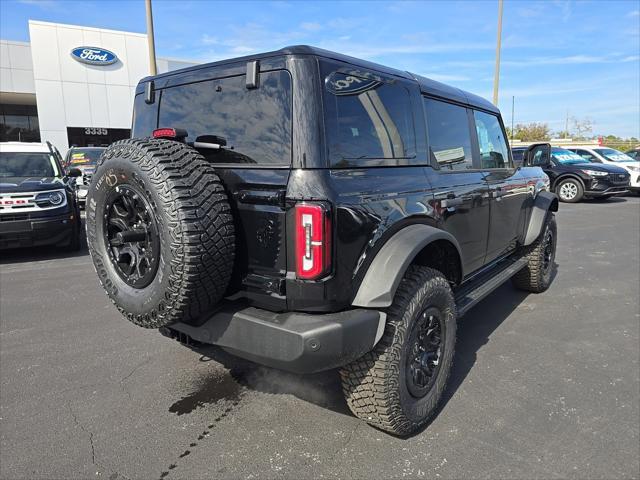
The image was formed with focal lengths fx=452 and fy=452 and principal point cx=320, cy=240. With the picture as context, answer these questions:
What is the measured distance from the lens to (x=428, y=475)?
7.25ft

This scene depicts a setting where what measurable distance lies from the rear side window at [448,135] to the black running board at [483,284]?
3.04 ft

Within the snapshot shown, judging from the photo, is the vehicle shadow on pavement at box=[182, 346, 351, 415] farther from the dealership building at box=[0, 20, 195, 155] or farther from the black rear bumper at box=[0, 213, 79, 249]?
the dealership building at box=[0, 20, 195, 155]

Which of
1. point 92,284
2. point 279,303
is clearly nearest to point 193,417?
point 279,303

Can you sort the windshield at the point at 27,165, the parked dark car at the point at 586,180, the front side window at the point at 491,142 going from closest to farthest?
the front side window at the point at 491,142 → the windshield at the point at 27,165 → the parked dark car at the point at 586,180

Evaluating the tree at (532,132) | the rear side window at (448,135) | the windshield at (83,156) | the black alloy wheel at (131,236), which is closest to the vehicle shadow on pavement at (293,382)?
the black alloy wheel at (131,236)

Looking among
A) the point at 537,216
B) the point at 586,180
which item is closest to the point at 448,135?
the point at 537,216

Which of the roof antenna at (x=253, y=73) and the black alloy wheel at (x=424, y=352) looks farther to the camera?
the black alloy wheel at (x=424, y=352)

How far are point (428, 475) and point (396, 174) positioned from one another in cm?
156

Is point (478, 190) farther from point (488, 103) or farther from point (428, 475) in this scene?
point (428, 475)

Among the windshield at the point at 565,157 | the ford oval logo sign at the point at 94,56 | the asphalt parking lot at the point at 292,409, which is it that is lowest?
the asphalt parking lot at the point at 292,409

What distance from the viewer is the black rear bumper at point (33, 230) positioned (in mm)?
6238

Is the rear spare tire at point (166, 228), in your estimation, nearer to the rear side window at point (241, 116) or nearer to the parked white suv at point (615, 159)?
the rear side window at point (241, 116)

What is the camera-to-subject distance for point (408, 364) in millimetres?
2451

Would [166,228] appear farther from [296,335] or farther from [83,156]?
[83,156]
